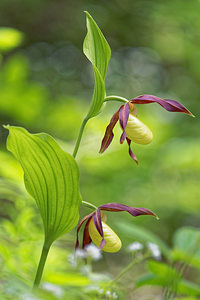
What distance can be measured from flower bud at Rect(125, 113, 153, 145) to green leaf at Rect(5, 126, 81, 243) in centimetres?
12

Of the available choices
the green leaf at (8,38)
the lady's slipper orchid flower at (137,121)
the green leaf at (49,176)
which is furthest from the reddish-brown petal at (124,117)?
the green leaf at (8,38)

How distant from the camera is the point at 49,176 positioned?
2.18 ft

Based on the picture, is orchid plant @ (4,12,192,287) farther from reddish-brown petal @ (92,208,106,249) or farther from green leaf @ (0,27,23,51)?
green leaf @ (0,27,23,51)

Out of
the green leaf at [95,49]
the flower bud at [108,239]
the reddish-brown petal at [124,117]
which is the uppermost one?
the green leaf at [95,49]

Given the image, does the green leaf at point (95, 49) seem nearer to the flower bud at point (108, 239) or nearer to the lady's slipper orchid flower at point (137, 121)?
the lady's slipper orchid flower at point (137, 121)

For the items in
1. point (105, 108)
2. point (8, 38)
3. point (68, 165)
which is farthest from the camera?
point (105, 108)

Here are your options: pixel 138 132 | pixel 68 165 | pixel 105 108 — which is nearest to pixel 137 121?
pixel 138 132

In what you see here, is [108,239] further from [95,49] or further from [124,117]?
[95,49]

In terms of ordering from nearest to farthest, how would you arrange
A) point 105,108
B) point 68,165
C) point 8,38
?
point 68,165
point 8,38
point 105,108

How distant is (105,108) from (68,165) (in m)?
1.83

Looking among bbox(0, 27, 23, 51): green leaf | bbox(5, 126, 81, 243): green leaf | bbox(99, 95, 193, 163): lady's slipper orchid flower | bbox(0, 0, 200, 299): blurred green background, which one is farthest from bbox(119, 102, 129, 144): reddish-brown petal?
bbox(0, 27, 23, 51): green leaf

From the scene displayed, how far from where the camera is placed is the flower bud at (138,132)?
0.67m

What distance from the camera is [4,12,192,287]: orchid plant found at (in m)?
0.65

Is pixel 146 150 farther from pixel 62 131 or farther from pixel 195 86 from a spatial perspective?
pixel 195 86
